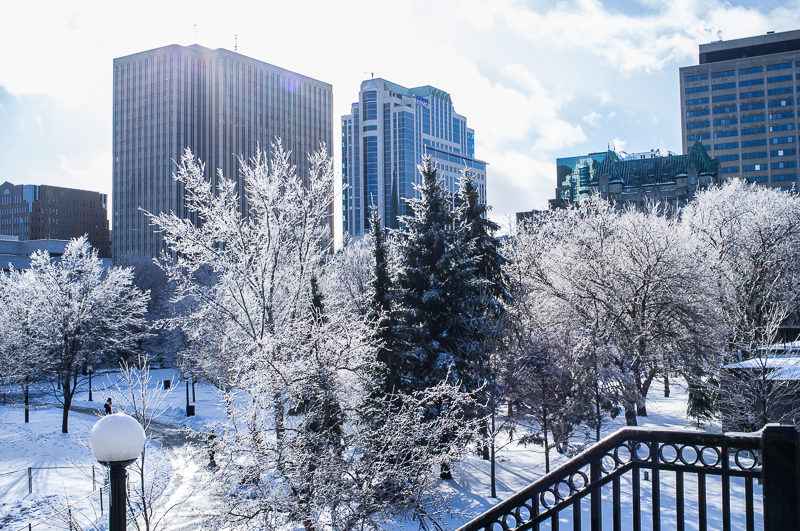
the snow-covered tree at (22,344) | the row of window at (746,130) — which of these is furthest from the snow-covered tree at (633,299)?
the row of window at (746,130)

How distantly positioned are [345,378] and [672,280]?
44.9 feet

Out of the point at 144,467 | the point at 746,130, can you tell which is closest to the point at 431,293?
the point at 144,467

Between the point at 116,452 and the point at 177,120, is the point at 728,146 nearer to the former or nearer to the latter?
the point at 177,120

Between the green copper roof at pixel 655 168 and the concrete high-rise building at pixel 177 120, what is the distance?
61504 millimetres

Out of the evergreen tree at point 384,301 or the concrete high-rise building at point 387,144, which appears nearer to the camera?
the evergreen tree at point 384,301

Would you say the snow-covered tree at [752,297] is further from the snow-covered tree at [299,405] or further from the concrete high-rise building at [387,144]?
the concrete high-rise building at [387,144]

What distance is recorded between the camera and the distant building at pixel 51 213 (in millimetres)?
135500

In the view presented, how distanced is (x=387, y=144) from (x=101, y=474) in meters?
139

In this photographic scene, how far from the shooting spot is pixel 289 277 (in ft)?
58.7

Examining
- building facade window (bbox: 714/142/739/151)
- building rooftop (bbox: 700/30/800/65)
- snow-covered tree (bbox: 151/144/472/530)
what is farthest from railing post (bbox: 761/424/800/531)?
building rooftop (bbox: 700/30/800/65)

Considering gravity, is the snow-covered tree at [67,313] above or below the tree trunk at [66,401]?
above

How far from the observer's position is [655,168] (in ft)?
335

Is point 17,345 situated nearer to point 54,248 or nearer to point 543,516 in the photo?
point 543,516

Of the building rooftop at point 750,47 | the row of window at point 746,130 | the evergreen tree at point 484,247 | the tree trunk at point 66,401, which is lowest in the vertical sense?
the tree trunk at point 66,401
